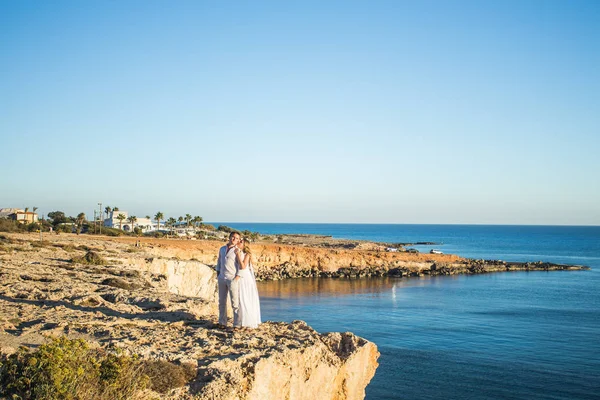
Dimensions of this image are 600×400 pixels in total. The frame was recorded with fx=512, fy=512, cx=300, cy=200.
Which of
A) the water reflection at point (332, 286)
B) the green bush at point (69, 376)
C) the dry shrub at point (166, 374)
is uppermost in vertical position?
the green bush at point (69, 376)

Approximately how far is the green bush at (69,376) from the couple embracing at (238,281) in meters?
3.43

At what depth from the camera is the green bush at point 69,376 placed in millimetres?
6613

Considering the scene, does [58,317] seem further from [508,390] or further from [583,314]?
[583,314]

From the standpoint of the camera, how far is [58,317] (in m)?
11.9

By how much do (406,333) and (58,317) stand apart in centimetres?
2380

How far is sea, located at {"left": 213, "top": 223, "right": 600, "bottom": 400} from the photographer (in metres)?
21.1

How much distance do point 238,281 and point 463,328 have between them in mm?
26154

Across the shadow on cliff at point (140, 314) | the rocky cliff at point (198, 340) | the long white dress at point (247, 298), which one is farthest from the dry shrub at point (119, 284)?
the long white dress at point (247, 298)

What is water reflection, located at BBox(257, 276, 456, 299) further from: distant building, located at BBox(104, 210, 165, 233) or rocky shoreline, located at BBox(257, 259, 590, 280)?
distant building, located at BBox(104, 210, 165, 233)

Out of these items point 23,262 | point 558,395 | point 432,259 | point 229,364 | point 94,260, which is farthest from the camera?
point 432,259

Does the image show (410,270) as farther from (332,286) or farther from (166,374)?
(166,374)

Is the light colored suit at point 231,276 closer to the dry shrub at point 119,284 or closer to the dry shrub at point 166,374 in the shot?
the dry shrub at point 166,374

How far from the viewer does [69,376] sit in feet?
22.0

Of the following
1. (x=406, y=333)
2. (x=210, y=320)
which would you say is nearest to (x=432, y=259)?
(x=406, y=333)
